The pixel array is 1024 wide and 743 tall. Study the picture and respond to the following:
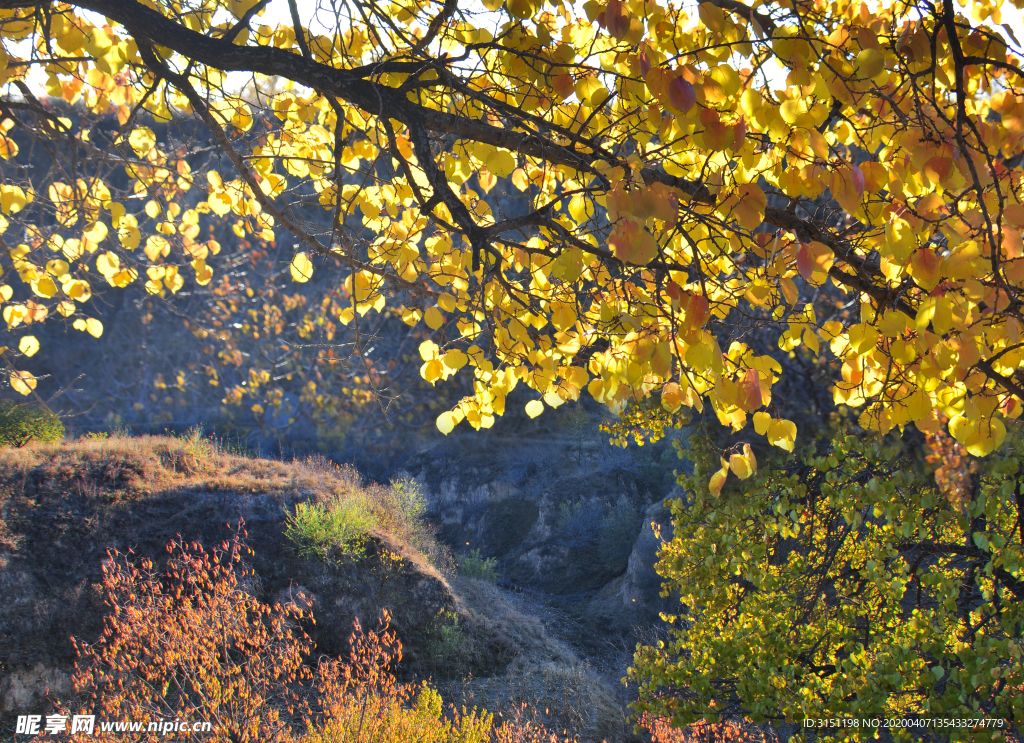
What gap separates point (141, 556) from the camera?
507cm

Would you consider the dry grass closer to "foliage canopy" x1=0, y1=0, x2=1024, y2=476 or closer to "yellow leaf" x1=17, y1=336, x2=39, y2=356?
"yellow leaf" x1=17, y1=336, x2=39, y2=356

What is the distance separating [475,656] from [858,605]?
3594 mm

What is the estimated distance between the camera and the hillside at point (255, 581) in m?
4.47

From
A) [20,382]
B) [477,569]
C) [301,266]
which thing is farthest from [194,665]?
[477,569]

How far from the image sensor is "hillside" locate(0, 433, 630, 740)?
14.7ft

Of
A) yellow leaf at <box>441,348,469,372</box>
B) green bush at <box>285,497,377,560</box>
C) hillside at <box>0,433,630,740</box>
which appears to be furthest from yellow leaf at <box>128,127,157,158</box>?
green bush at <box>285,497,377,560</box>

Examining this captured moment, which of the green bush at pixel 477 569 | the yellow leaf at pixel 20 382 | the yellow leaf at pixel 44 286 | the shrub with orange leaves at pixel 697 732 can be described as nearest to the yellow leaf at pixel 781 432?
the shrub with orange leaves at pixel 697 732

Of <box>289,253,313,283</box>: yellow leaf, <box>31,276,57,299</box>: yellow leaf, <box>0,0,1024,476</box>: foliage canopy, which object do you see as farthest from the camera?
<box>31,276,57,299</box>: yellow leaf

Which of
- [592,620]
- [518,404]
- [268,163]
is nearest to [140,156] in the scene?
[268,163]

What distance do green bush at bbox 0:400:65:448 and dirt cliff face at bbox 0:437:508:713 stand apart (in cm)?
92

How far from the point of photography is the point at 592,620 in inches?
257

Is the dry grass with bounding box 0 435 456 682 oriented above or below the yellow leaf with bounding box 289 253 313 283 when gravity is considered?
below

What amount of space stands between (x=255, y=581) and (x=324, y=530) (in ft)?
2.46

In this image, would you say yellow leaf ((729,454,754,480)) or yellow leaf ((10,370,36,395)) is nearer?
yellow leaf ((729,454,754,480))
